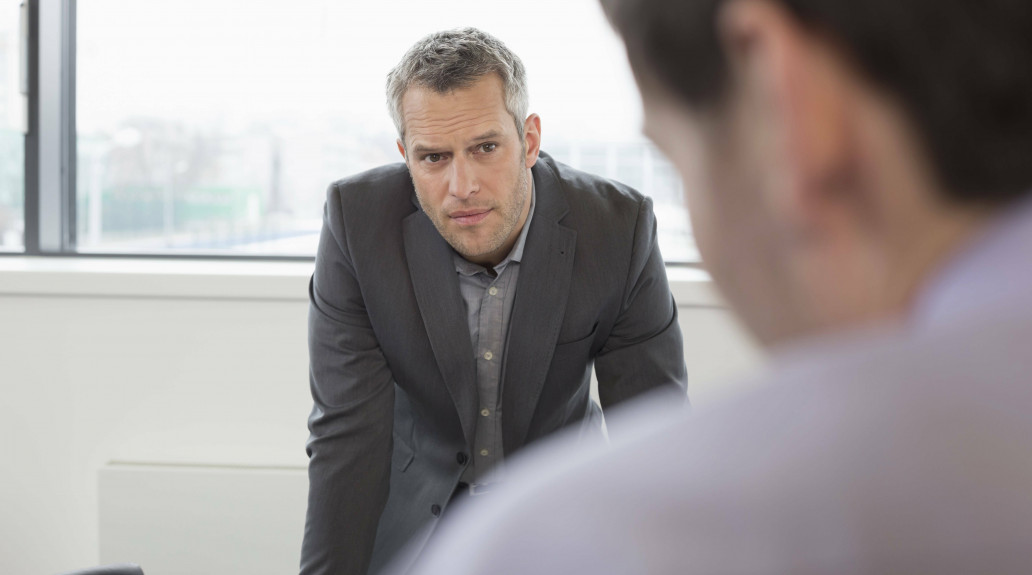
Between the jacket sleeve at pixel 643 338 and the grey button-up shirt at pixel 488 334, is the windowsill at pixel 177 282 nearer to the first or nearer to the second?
the jacket sleeve at pixel 643 338

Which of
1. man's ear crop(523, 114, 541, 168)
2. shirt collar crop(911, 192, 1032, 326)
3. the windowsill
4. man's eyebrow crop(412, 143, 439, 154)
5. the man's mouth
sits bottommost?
the windowsill

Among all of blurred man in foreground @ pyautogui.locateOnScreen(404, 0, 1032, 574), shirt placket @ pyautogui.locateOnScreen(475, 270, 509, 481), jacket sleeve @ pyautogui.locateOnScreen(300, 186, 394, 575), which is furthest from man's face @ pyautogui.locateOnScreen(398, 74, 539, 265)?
blurred man in foreground @ pyautogui.locateOnScreen(404, 0, 1032, 574)

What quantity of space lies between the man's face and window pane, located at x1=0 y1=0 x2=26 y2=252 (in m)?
1.81

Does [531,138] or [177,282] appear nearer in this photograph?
[531,138]

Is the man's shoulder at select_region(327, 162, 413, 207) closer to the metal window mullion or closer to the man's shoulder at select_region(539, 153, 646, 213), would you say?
the man's shoulder at select_region(539, 153, 646, 213)

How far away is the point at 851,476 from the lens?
265 millimetres

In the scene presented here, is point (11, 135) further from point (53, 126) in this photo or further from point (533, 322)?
point (533, 322)

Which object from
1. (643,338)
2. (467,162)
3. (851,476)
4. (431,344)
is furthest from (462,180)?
(851,476)

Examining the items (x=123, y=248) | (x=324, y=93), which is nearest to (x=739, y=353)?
(x=324, y=93)

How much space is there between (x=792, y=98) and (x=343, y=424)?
1517mm

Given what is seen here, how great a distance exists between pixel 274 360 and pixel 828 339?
98.0 inches

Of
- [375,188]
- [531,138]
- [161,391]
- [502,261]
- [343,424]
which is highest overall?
[531,138]

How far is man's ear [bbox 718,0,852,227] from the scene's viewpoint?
0.31m

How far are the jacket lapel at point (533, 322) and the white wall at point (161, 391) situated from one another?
0.89m
